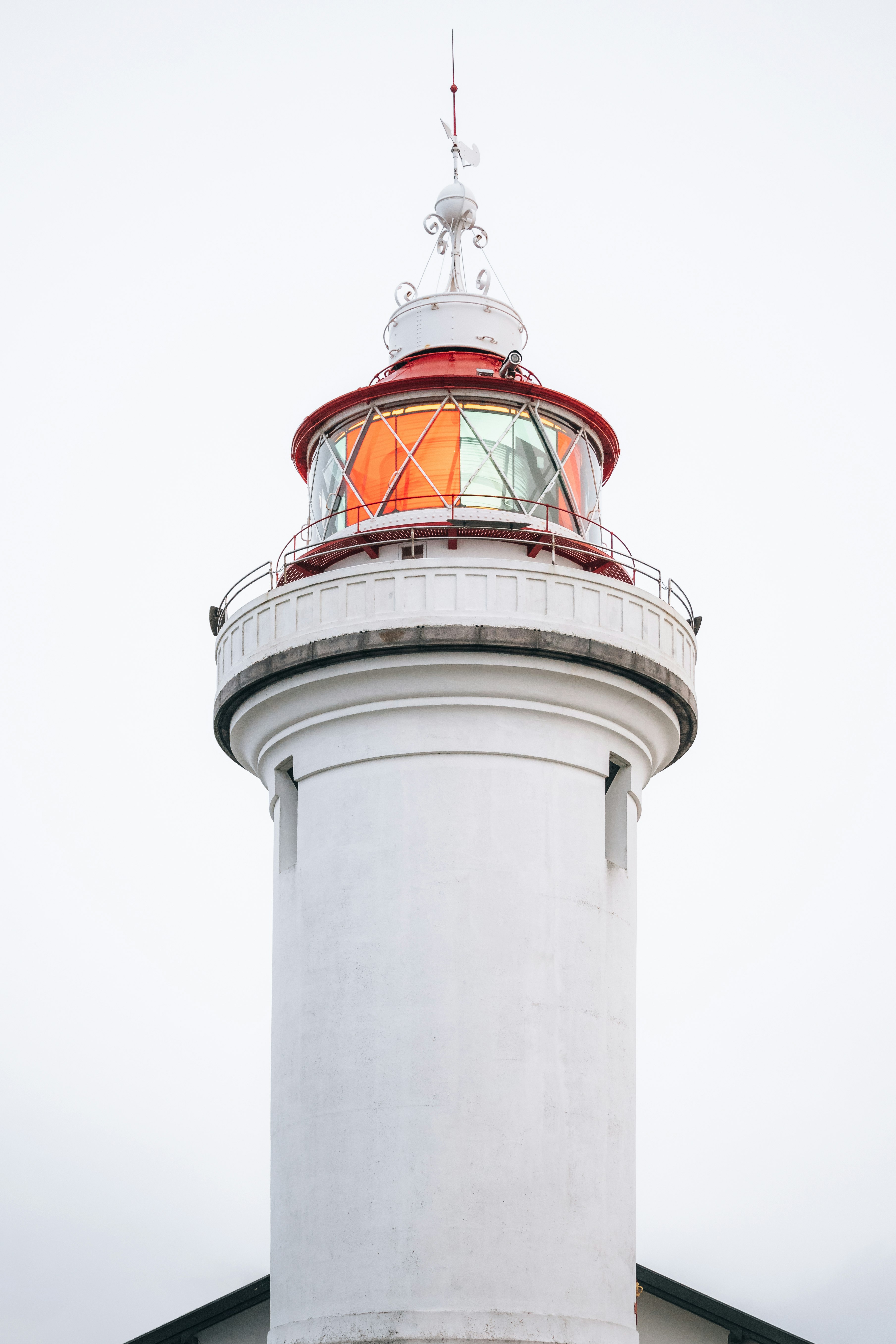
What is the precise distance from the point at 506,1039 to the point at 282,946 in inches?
109

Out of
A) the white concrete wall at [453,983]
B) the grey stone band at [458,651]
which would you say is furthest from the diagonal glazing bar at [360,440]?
the grey stone band at [458,651]

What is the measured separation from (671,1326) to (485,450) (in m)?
10.0

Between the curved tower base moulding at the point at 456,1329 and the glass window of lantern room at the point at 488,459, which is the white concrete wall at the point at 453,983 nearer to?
the curved tower base moulding at the point at 456,1329

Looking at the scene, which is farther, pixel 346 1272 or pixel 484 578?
pixel 484 578

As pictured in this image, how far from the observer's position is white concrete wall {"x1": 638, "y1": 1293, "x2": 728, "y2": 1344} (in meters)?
20.0

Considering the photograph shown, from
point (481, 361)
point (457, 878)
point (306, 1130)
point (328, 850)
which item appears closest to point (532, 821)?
point (457, 878)

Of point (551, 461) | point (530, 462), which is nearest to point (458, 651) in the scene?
point (530, 462)

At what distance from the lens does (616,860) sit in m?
18.8

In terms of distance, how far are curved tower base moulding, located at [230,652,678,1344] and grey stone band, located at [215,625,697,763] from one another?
143mm

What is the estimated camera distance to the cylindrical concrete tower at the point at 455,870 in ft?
55.0

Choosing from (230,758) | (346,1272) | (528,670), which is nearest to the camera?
(346,1272)

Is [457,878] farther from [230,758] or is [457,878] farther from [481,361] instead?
[481,361]

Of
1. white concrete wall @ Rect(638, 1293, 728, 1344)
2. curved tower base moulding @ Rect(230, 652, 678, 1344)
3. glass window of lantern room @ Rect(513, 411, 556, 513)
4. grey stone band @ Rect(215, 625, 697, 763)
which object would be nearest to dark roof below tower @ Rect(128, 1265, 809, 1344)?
white concrete wall @ Rect(638, 1293, 728, 1344)

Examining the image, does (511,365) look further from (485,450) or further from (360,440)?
(360,440)
